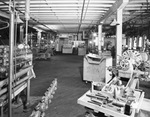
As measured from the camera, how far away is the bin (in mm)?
3414

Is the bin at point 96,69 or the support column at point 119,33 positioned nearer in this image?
the bin at point 96,69

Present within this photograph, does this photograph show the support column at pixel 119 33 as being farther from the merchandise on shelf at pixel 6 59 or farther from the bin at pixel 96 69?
the merchandise on shelf at pixel 6 59

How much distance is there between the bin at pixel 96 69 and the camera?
3.41 meters

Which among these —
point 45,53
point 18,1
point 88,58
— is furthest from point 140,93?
point 45,53

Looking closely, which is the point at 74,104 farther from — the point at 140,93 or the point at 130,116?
the point at 130,116

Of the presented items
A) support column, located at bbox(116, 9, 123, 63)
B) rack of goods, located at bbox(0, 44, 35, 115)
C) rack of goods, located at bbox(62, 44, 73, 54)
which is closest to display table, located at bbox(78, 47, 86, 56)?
rack of goods, located at bbox(62, 44, 73, 54)

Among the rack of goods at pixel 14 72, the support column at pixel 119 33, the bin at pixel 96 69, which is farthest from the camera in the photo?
the support column at pixel 119 33

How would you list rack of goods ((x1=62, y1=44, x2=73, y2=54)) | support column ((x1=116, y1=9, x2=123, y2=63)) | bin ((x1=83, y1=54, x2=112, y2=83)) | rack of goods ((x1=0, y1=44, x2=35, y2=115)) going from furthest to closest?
rack of goods ((x1=62, y1=44, x2=73, y2=54)) → support column ((x1=116, y1=9, x2=123, y2=63)) → bin ((x1=83, y1=54, x2=112, y2=83)) → rack of goods ((x1=0, y1=44, x2=35, y2=115))

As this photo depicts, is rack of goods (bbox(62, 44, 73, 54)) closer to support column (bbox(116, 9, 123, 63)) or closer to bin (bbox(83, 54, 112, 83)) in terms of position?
support column (bbox(116, 9, 123, 63))

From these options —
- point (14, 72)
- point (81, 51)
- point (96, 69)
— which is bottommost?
point (96, 69)

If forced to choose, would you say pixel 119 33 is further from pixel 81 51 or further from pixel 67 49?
pixel 67 49

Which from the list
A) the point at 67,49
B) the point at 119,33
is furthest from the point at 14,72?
the point at 67,49

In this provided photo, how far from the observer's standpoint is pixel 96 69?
3.50 meters

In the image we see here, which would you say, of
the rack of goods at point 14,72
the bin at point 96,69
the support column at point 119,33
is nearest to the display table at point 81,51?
the support column at point 119,33
